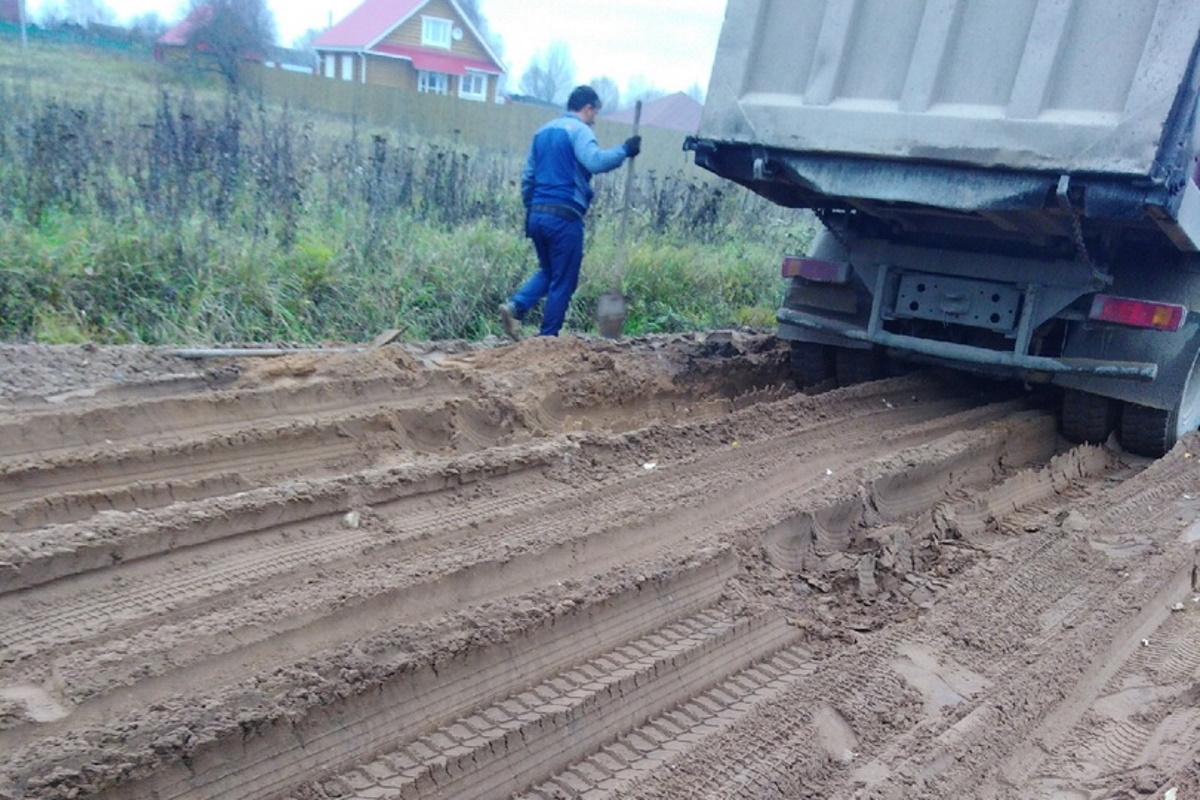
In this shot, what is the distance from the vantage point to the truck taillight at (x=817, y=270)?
627 cm

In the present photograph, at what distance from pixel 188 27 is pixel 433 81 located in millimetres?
15559

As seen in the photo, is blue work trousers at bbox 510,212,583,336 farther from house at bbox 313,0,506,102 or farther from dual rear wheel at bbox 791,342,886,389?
house at bbox 313,0,506,102

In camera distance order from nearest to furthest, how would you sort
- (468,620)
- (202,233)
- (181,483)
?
(468,620) < (181,483) < (202,233)

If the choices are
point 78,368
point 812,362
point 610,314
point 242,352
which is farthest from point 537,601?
point 610,314

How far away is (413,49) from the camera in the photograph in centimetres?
4197

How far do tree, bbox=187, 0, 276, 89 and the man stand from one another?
1550 centimetres

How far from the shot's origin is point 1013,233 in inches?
222

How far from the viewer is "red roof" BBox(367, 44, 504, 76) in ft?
135

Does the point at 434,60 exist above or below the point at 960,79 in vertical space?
above

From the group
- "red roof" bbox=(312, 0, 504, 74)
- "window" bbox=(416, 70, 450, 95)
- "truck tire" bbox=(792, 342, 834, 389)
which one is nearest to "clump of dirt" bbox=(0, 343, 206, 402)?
"truck tire" bbox=(792, 342, 834, 389)

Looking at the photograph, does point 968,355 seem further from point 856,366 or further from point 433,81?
point 433,81

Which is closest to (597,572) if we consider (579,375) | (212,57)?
(579,375)

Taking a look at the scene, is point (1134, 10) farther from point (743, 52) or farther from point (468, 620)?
point (468, 620)

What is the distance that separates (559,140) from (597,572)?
4.37 meters
